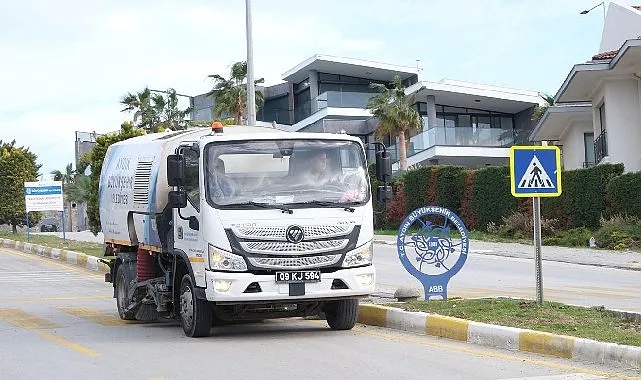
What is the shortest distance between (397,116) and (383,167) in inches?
1621

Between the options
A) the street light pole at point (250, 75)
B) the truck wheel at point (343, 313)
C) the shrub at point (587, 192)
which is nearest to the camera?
the truck wheel at point (343, 313)

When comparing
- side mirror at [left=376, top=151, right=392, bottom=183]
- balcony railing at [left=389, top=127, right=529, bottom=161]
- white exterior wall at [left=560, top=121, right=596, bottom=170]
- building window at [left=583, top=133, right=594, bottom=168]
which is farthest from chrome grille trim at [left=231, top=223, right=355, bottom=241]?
balcony railing at [left=389, top=127, right=529, bottom=161]

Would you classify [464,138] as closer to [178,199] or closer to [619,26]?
[619,26]

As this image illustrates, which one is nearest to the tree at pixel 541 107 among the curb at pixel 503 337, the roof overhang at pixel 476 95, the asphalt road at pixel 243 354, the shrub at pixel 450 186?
the roof overhang at pixel 476 95

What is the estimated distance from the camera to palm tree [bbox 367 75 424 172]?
176 feet

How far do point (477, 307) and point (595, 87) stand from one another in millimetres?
25254

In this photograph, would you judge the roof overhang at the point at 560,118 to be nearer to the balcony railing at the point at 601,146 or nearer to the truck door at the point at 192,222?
the balcony railing at the point at 601,146

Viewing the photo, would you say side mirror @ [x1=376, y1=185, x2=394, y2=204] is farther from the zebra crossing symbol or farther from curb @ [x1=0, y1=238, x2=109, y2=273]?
curb @ [x1=0, y1=238, x2=109, y2=273]

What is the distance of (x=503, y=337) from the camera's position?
10.5 metres

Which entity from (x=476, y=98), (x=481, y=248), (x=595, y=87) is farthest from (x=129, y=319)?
(x=476, y=98)

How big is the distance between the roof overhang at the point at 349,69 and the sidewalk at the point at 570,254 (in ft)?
97.8

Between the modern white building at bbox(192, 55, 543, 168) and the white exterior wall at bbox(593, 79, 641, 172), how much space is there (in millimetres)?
18640

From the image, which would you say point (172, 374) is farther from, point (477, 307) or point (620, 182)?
point (620, 182)

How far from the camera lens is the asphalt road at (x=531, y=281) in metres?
16.4
